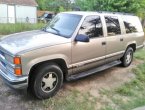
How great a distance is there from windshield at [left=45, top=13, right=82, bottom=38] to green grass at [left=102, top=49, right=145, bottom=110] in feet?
5.83

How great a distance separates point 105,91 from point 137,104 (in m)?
0.84

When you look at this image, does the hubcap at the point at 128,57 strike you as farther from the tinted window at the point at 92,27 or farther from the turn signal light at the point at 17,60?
the turn signal light at the point at 17,60

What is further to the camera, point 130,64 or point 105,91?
point 130,64

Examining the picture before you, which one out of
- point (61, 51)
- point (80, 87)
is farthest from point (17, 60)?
point (80, 87)

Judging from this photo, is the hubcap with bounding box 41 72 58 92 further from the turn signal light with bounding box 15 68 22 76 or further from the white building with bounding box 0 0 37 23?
the white building with bounding box 0 0 37 23

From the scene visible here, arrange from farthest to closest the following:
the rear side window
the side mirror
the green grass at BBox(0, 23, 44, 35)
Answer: the green grass at BBox(0, 23, 44, 35) < the rear side window < the side mirror

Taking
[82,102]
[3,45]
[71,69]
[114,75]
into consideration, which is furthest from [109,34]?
[3,45]

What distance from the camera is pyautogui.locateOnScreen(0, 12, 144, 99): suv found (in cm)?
468

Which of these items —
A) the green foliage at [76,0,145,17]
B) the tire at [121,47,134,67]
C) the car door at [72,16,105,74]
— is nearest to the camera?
the car door at [72,16,105,74]

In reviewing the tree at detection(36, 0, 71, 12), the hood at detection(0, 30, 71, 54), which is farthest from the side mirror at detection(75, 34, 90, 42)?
the tree at detection(36, 0, 71, 12)

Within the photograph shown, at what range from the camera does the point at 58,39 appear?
5320 mm

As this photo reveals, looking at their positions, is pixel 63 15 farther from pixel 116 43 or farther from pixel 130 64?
pixel 130 64

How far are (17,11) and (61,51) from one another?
3001cm

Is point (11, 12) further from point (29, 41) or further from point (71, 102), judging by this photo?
point (71, 102)
